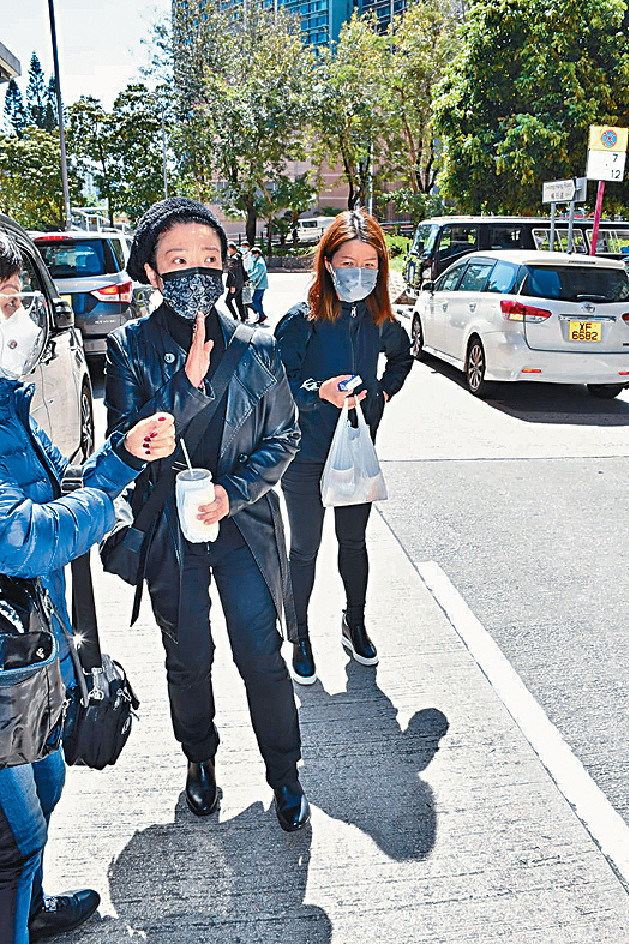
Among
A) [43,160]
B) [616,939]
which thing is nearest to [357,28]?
[43,160]

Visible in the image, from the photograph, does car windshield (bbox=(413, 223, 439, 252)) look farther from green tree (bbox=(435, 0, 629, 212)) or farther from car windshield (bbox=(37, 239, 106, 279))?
car windshield (bbox=(37, 239, 106, 279))

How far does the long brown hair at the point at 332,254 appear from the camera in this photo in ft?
11.6

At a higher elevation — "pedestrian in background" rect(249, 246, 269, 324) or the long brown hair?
the long brown hair

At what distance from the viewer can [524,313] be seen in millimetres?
9523

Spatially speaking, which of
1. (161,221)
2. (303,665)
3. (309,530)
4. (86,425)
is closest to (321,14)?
(86,425)

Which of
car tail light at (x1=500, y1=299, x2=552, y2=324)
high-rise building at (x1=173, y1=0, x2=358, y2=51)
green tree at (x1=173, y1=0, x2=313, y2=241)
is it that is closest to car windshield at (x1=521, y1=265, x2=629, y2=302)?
car tail light at (x1=500, y1=299, x2=552, y2=324)

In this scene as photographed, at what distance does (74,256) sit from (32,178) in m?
36.6

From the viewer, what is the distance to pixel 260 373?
2605mm

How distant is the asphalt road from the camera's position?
3.75 m

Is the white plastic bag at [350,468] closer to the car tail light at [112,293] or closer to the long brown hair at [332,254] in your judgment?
the long brown hair at [332,254]

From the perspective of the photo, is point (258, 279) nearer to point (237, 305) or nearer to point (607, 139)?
point (237, 305)

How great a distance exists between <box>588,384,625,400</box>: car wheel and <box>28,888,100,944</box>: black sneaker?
8.86 m

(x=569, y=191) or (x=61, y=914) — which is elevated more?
(x=569, y=191)

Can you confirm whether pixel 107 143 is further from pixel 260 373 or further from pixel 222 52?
pixel 260 373
